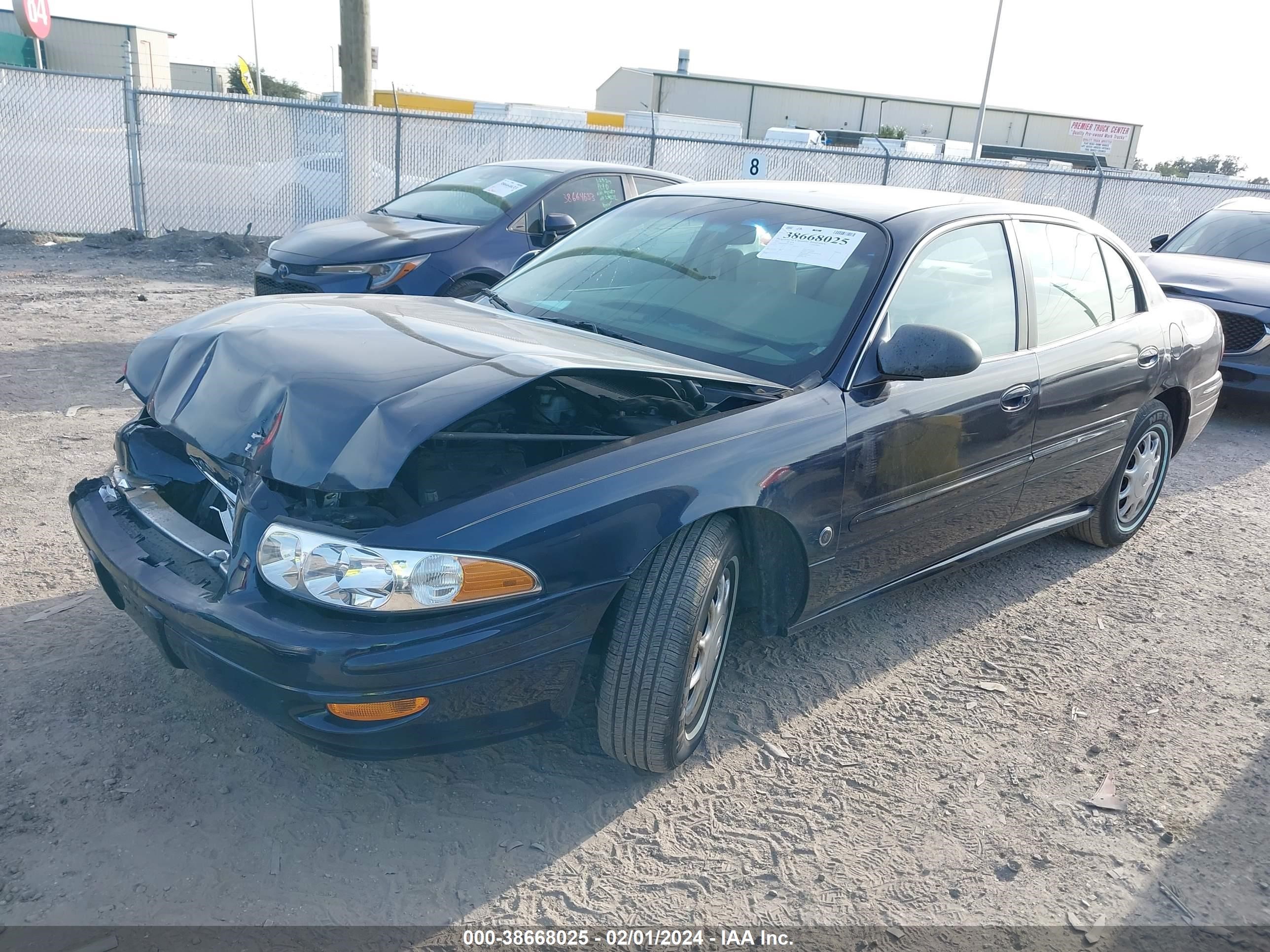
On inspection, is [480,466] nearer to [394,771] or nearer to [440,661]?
[440,661]

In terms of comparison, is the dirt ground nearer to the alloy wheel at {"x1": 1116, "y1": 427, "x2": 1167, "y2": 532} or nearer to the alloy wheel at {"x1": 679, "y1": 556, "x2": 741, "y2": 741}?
the alloy wheel at {"x1": 679, "y1": 556, "x2": 741, "y2": 741}

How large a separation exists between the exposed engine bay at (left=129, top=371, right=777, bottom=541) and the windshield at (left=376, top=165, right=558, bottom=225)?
5139 millimetres

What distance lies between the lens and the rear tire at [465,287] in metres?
7.23

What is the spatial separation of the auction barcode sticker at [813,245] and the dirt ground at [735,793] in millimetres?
1421

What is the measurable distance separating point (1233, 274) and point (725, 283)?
663 cm

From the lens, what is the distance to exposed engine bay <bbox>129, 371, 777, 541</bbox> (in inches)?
98.0

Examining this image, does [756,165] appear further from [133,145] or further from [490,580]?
[490,580]

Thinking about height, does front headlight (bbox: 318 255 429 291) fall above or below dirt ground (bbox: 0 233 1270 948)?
above

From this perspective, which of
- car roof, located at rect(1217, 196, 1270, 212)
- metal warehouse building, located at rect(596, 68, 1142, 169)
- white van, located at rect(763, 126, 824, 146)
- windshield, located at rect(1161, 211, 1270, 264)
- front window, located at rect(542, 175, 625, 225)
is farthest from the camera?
metal warehouse building, located at rect(596, 68, 1142, 169)

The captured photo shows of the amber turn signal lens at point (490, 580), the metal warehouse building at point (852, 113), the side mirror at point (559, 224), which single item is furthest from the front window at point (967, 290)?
the metal warehouse building at point (852, 113)

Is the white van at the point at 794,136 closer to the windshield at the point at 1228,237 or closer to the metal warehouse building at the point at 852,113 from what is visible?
the windshield at the point at 1228,237

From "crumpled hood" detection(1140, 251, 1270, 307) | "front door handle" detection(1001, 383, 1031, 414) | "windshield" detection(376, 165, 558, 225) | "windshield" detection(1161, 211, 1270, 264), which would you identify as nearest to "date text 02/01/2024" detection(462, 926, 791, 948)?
"front door handle" detection(1001, 383, 1031, 414)

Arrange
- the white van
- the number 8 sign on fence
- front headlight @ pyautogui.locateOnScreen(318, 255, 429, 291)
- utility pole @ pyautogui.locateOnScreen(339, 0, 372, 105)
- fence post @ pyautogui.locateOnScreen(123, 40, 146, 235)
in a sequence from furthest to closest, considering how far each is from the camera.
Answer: the white van < the number 8 sign on fence < utility pole @ pyautogui.locateOnScreen(339, 0, 372, 105) < fence post @ pyautogui.locateOnScreen(123, 40, 146, 235) < front headlight @ pyautogui.locateOnScreen(318, 255, 429, 291)

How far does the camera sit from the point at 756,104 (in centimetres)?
5731
